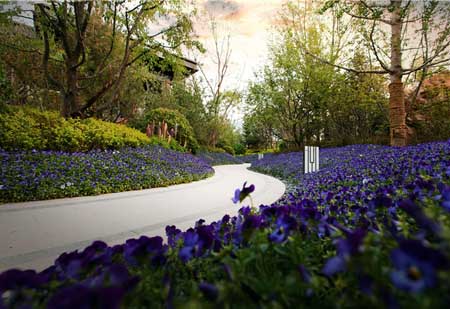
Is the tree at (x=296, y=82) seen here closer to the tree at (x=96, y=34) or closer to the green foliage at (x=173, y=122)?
the green foliage at (x=173, y=122)

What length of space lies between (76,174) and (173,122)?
5.67m

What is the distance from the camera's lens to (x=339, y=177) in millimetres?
2537

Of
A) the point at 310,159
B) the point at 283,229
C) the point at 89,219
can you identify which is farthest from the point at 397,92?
the point at 89,219

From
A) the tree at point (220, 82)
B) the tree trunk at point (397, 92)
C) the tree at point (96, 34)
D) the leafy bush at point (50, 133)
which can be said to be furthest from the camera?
the tree at point (220, 82)

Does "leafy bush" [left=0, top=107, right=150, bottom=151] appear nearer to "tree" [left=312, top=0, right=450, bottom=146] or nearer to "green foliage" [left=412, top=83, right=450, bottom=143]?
"tree" [left=312, top=0, right=450, bottom=146]

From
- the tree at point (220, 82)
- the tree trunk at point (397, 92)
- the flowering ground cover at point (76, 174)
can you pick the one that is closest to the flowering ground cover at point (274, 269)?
the flowering ground cover at point (76, 174)

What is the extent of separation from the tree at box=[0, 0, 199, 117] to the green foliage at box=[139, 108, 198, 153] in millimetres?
1909

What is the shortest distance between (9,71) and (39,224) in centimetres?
789

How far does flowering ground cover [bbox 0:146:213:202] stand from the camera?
9.21 ft

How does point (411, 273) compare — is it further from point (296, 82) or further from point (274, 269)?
point (296, 82)

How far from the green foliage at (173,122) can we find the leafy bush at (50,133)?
3476 mm

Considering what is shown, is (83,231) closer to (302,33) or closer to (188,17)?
(188,17)

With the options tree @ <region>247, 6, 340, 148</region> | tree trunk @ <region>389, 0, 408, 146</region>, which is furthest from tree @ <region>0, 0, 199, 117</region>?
tree @ <region>247, 6, 340, 148</region>

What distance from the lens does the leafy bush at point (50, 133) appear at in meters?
3.74
